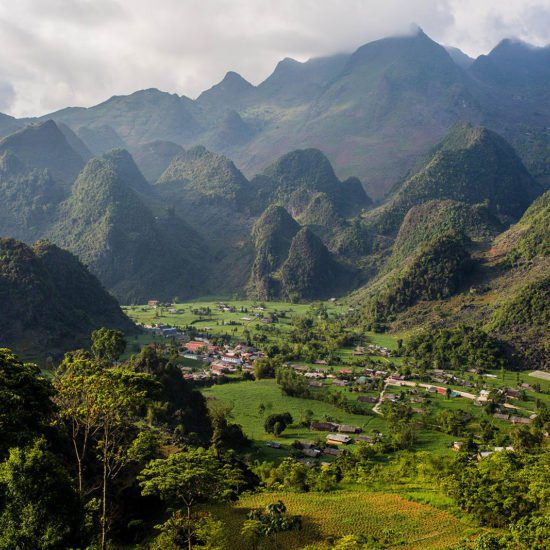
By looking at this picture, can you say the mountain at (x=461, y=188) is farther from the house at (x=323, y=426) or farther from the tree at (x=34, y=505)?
the tree at (x=34, y=505)

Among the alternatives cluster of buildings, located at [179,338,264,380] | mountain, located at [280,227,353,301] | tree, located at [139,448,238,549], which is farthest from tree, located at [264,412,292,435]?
mountain, located at [280,227,353,301]

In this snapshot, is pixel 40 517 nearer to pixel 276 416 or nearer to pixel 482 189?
pixel 276 416

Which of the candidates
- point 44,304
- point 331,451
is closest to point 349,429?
point 331,451

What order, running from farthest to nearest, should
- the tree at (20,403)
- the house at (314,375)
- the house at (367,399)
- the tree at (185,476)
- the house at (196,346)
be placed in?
the house at (196,346)
the house at (314,375)
the house at (367,399)
the tree at (20,403)
the tree at (185,476)

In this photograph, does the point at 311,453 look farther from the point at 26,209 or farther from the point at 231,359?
the point at 26,209

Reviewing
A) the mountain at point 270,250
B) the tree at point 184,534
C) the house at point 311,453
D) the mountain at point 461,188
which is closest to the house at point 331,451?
the house at point 311,453

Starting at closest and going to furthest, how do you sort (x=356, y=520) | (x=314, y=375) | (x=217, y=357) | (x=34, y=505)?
(x=34, y=505), (x=356, y=520), (x=314, y=375), (x=217, y=357)

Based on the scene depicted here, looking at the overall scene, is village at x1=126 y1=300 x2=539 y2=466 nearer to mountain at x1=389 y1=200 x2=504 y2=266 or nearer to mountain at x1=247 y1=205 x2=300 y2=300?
mountain at x1=247 y1=205 x2=300 y2=300
